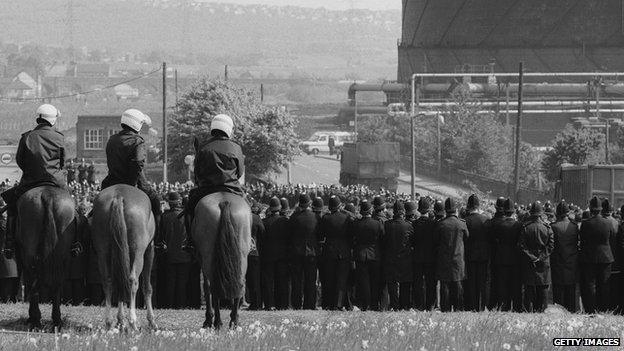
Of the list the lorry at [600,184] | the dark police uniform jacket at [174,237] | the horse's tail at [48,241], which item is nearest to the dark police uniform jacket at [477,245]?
the dark police uniform jacket at [174,237]

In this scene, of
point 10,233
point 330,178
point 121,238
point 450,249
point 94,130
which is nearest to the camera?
point 121,238

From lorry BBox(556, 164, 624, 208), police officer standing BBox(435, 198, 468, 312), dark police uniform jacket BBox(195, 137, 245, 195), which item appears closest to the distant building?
lorry BBox(556, 164, 624, 208)

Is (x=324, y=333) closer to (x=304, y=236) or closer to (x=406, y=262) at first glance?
(x=406, y=262)

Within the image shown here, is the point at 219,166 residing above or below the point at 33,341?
above

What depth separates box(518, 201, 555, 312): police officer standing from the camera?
18.0 m

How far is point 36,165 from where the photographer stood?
1447 centimetres

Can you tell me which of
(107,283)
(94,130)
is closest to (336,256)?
(107,283)

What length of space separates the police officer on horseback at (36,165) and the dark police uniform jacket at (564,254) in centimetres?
661

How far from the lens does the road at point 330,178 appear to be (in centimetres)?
6531

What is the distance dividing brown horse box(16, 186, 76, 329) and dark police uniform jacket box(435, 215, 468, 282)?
5275mm

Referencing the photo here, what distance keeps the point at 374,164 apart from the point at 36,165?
48.8 metres

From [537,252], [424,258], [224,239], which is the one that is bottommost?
[424,258]

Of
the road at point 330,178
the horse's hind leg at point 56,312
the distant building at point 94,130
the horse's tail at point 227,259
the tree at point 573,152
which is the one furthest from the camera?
the distant building at point 94,130

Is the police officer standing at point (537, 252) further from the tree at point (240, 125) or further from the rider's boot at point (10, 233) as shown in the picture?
the tree at point (240, 125)
